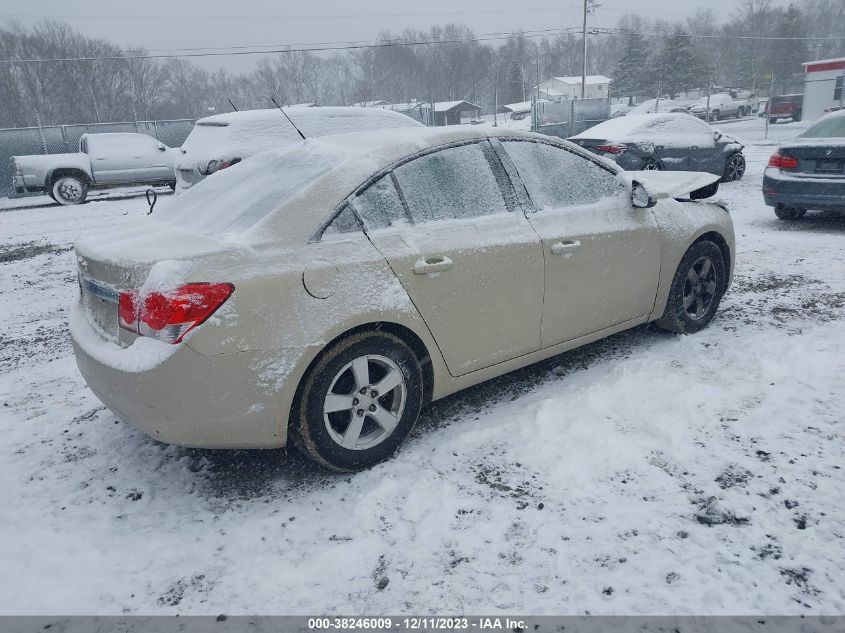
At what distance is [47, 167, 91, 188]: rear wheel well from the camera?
14.8 meters

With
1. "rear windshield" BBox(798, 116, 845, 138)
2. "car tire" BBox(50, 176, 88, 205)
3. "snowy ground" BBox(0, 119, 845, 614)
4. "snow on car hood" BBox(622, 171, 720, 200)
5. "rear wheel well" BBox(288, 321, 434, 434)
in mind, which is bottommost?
"snowy ground" BBox(0, 119, 845, 614)

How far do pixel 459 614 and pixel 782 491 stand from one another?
1595 mm

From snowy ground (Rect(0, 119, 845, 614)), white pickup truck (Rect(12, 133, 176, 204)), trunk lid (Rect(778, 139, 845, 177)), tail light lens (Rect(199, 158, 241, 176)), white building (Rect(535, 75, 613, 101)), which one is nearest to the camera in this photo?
snowy ground (Rect(0, 119, 845, 614))

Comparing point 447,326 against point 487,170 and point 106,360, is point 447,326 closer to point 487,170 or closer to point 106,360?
point 487,170

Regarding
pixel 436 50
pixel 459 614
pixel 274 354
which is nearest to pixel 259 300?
pixel 274 354

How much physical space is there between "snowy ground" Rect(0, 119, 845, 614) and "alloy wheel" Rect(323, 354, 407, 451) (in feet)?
0.71

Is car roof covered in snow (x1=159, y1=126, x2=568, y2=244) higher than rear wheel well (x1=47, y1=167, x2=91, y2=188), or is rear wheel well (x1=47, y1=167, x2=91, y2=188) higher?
car roof covered in snow (x1=159, y1=126, x2=568, y2=244)

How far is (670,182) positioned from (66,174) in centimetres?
1542

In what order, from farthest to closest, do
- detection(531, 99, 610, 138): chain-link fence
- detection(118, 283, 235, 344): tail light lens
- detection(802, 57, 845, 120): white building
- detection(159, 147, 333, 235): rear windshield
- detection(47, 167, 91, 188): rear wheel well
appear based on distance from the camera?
detection(802, 57, 845, 120): white building, detection(531, 99, 610, 138): chain-link fence, detection(47, 167, 91, 188): rear wheel well, detection(159, 147, 333, 235): rear windshield, detection(118, 283, 235, 344): tail light lens

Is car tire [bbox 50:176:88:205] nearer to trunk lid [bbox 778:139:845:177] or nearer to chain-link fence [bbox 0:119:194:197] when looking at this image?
chain-link fence [bbox 0:119:194:197]

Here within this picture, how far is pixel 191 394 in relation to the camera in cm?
245

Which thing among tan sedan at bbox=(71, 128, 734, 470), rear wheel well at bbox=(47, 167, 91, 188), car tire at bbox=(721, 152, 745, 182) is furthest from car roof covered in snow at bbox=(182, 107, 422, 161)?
car tire at bbox=(721, 152, 745, 182)

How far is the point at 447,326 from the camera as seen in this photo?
3.05m

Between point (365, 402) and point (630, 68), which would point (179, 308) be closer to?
point (365, 402)
